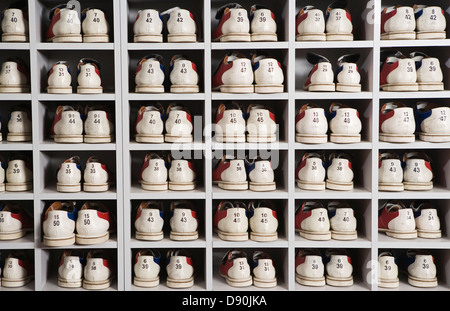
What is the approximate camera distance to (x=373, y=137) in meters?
2.58

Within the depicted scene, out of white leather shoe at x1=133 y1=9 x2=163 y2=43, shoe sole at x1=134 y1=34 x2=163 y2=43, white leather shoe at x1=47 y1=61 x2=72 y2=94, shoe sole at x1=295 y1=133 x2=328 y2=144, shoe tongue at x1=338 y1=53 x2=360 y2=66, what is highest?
white leather shoe at x1=133 y1=9 x2=163 y2=43

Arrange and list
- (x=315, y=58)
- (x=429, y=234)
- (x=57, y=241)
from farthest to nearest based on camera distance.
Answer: (x=315, y=58) < (x=429, y=234) < (x=57, y=241)

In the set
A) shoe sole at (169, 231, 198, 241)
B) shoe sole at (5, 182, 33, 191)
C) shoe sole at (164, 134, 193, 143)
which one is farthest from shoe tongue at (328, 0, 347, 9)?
shoe sole at (5, 182, 33, 191)

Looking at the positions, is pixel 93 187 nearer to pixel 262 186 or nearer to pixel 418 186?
pixel 262 186

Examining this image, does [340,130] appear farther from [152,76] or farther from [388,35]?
[152,76]

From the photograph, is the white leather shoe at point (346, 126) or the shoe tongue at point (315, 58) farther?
the shoe tongue at point (315, 58)

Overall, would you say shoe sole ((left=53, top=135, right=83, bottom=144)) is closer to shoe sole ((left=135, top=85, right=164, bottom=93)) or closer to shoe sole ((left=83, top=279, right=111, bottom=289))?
shoe sole ((left=135, top=85, right=164, bottom=93))

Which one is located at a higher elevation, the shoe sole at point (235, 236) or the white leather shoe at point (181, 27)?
the white leather shoe at point (181, 27)

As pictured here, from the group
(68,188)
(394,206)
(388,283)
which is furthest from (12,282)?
(394,206)

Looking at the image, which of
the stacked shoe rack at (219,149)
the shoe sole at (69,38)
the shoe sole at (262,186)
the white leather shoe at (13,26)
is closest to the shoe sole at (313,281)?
the stacked shoe rack at (219,149)

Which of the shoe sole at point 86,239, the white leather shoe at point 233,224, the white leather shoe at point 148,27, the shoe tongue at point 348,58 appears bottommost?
the shoe sole at point 86,239

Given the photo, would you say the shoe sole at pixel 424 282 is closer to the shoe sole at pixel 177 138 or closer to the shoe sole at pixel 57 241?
the shoe sole at pixel 177 138

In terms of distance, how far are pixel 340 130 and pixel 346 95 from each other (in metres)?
0.18

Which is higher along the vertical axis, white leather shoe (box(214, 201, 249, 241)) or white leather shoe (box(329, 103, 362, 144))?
white leather shoe (box(329, 103, 362, 144))
